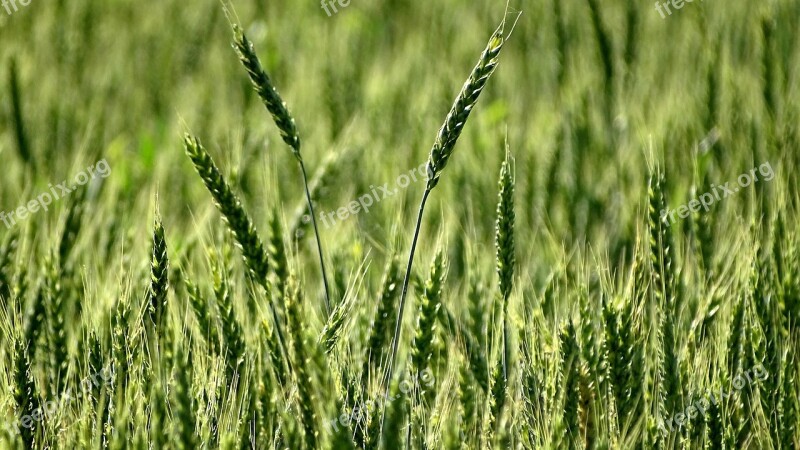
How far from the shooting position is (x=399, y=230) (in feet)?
6.33

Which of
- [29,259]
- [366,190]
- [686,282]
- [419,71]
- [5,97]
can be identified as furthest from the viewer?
[419,71]

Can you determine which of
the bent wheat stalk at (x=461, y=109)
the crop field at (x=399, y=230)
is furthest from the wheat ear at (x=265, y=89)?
the bent wheat stalk at (x=461, y=109)

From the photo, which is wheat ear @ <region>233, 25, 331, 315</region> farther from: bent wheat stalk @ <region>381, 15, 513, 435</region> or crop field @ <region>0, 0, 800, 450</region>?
bent wheat stalk @ <region>381, 15, 513, 435</region>

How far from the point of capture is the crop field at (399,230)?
1366 mm

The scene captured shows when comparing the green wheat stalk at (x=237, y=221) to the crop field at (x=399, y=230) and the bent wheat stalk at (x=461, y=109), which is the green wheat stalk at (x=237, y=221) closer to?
the crop field at (x=399, y=230)

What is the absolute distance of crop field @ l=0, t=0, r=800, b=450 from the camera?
53.8 inches

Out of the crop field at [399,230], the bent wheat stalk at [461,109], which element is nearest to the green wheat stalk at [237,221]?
the crop field at [399,230]

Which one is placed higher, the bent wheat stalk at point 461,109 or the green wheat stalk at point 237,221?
the bent wheat stalk at point 461,109

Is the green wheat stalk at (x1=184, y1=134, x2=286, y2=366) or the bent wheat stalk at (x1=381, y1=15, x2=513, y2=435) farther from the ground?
the bent wheat stalk at (x1=381, y1=15, x2=513, y2=435)

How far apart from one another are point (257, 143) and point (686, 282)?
1.49m

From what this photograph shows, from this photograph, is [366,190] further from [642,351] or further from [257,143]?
[642,351]

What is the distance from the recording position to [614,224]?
8.59 feet

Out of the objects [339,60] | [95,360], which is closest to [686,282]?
[95,360]

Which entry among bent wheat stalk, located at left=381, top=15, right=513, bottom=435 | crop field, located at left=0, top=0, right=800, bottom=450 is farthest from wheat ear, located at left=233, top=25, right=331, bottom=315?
bent wheat stalk, located at left=381, top=15, right=513, bottom=435
